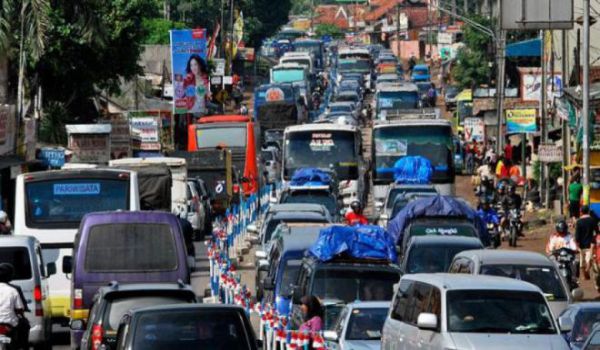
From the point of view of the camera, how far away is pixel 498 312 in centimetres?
1748

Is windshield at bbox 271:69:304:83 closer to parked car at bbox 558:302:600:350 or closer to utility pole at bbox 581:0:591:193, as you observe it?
utility pole at bbox 581:0:591:193

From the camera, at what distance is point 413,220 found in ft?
108

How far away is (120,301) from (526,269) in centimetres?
710

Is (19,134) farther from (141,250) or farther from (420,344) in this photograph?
(420,344)

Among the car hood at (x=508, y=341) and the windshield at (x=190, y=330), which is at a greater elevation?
the windshield at (x=190, y=330)

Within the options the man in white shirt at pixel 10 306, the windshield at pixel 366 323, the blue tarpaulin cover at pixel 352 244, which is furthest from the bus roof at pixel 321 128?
the man in white shirt at pixel 10 306

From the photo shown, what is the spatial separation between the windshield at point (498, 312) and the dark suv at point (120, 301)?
9.12ft

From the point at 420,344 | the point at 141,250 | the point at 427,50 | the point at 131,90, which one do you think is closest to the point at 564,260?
the point at 141,250

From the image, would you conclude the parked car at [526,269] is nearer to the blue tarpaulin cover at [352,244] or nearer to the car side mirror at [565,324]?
the blue tarpaulin cover at [352,244]

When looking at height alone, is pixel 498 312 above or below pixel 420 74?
below

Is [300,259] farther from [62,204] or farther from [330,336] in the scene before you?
[330,336]

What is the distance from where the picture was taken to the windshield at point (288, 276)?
24844 mm

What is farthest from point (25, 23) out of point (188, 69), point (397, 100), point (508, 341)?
point (397, 100)

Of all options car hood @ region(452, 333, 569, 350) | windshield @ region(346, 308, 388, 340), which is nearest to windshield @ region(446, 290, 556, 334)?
car hood @ region(452, 333, 569, 350)
